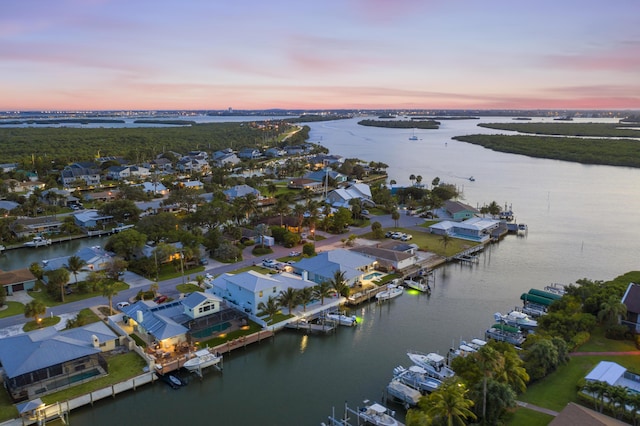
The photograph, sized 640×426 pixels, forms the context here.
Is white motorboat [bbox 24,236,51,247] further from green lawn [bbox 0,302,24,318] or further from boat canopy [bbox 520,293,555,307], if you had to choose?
boat canopy [bbox 520,293,555,307]

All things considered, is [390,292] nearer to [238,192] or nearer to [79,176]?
[238,192]

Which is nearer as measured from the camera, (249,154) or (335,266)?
(335,266)

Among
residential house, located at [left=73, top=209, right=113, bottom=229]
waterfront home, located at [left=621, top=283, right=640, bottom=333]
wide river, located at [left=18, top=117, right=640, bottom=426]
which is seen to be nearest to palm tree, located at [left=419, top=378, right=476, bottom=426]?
wide river, located at [left=18, top=117, right=640, bottom=426]

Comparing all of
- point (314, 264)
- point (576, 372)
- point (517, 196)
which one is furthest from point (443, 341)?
point (517, 196)

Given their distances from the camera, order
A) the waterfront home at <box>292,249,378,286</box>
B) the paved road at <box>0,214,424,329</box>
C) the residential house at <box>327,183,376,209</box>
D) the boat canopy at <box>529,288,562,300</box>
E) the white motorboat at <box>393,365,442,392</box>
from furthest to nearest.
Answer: the residential house at <box>327,183,376,209</box> → the waterfront home at <box>292,249,378,286</box> → the boat canopy at <box>529,288,562,300</box> → the paved road at <box>0,214,424,329</box> → the white motorboat at <box>393,365,442,392</box>

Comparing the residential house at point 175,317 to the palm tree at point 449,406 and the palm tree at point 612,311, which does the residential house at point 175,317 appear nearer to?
the palm tree at point 449,406

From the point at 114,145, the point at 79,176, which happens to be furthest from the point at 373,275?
the point at 114,145

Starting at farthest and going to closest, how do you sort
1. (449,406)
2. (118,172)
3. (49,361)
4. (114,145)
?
(114,145) → (118,172) → (49,361) → (449,406)
